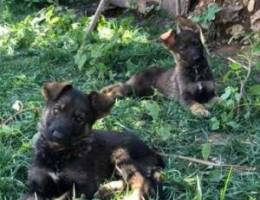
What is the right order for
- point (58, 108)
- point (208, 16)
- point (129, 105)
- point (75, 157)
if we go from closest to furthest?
1. point (58, 108)
2. point (75, 157)
3. point (129, 105)
4. point (208, 16)

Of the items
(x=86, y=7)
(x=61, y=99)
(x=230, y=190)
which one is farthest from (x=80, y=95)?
(x=86, y=7)

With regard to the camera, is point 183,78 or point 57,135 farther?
point 183,78

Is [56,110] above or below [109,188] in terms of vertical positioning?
above

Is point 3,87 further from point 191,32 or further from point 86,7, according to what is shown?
point 86,7

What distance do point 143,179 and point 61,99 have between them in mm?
850

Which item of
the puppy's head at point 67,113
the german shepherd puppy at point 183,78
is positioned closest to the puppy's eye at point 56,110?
the puppy's head at point 67,113

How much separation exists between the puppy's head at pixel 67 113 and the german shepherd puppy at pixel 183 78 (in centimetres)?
210

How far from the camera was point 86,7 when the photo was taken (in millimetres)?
12219

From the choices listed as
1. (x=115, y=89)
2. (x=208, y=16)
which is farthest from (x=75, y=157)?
(x=208, y=16)

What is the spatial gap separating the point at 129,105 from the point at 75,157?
229cm

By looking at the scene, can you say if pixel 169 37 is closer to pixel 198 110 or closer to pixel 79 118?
pixel 198 110

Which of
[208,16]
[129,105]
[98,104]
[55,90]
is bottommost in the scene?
[129,105]

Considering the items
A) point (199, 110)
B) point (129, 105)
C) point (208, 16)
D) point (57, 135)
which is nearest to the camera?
point (57, 135)

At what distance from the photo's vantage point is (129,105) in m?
7.55
